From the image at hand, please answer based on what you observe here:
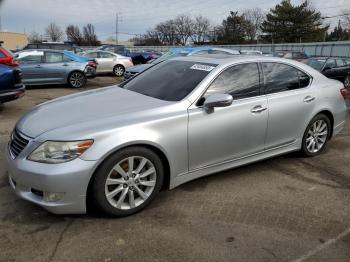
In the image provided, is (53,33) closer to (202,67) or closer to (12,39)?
(12,39)

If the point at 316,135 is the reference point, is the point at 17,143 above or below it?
above

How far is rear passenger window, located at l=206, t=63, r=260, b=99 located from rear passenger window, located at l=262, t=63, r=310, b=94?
18 centimetres

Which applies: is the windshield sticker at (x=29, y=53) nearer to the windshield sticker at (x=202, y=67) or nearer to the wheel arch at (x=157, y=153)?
the windshield sticker at (x=202, y=67)

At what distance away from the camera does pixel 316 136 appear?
17.9ft

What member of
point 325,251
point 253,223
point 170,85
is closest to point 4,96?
point 170,85

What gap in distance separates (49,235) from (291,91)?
340 cm

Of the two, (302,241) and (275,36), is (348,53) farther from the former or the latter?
(275,36)

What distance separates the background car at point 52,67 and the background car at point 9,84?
4.93 m

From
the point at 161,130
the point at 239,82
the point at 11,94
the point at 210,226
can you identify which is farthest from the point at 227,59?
the point at 11,94

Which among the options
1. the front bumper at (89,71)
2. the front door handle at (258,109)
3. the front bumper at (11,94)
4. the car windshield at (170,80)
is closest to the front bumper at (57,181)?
the car windshield at (170,80)

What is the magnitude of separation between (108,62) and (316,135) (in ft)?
49.1

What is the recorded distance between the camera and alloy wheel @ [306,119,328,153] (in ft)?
17.6

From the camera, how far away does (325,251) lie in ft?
10.4

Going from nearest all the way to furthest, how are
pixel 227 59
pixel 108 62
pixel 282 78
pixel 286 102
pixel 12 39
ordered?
pixel 227 59
pixel 286 102
pixel 282 78
pixel 108 62
pixel 12 39
